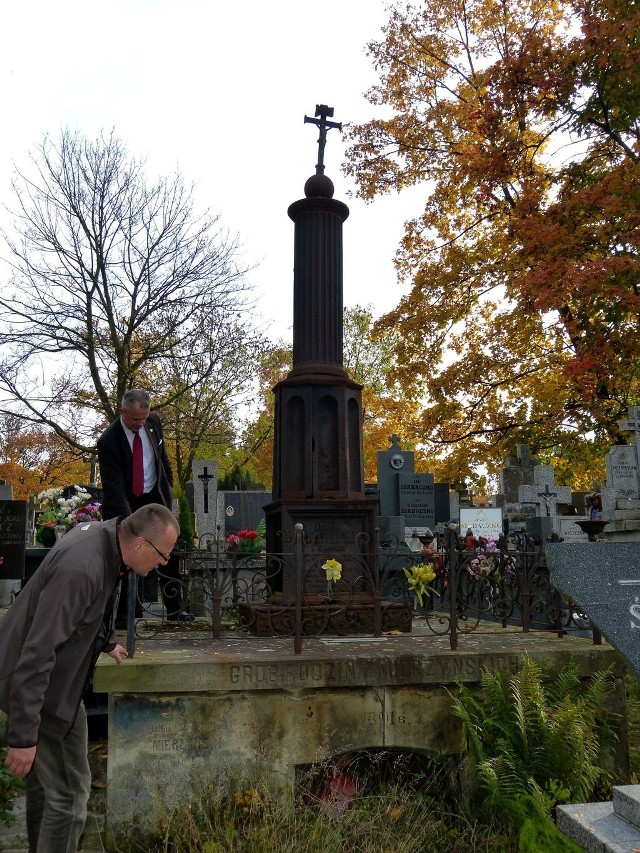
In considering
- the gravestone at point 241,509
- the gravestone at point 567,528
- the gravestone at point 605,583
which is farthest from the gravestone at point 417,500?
the gravestone at point 605,583

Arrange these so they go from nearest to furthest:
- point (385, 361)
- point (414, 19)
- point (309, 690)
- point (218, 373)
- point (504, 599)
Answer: point (309, 690) < point (504, 599) < point (414, 19) < point (218, 373) < point (385, 361)

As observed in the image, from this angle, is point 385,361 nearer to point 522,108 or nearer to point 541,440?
point 541,440

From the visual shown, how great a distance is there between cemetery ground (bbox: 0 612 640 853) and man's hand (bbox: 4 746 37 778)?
1.43 metres

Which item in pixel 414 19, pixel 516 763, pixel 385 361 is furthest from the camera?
pixel 385 361

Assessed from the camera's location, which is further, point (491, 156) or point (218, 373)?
point (218, 373)

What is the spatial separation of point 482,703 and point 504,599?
1229 millimetres

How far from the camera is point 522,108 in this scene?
1327 cm

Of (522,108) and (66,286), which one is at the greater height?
(522,108)

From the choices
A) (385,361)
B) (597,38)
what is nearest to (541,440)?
(597,38)

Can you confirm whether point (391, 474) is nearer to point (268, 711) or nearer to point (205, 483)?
point (205, 483)

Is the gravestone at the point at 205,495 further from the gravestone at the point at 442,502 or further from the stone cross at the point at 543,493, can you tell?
the stone cross at the point at 543,493

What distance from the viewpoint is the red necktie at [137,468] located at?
5867 millimetres

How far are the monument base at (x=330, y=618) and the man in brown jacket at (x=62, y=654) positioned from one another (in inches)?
99.8

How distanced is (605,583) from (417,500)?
11963 mm
